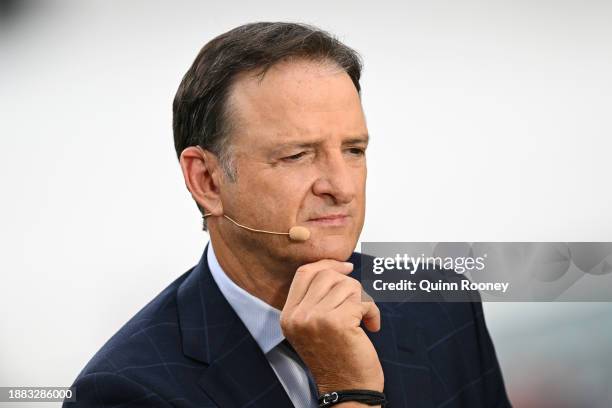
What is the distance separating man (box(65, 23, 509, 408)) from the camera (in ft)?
6.28

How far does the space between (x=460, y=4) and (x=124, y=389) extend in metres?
1.88

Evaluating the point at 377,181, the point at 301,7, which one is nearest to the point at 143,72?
the point at 301,7

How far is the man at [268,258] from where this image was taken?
1.91 metres

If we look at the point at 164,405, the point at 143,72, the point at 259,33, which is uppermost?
the point at 143,72

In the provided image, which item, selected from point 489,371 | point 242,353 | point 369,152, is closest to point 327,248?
point 242,353

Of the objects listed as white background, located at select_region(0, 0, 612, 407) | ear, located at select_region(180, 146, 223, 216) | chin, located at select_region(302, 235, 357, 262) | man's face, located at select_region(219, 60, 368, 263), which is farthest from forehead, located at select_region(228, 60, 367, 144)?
white background, located at select_region(0, 0, 612, 407)

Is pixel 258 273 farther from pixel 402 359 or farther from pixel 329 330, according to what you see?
pixel 402 359

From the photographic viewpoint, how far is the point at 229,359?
2.02 meters

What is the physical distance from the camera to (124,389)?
6.33 feet

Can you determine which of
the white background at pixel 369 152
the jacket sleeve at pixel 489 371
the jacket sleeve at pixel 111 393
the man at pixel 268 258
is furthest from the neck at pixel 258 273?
the white background at pixel 369 152

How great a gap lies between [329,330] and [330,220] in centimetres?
24

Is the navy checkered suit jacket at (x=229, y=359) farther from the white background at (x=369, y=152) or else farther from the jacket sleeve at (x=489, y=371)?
the white background at (x=369, y=152)

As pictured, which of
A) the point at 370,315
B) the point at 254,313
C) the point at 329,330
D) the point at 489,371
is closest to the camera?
the point at 329,330

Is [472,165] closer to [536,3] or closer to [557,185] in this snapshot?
[557,185]
